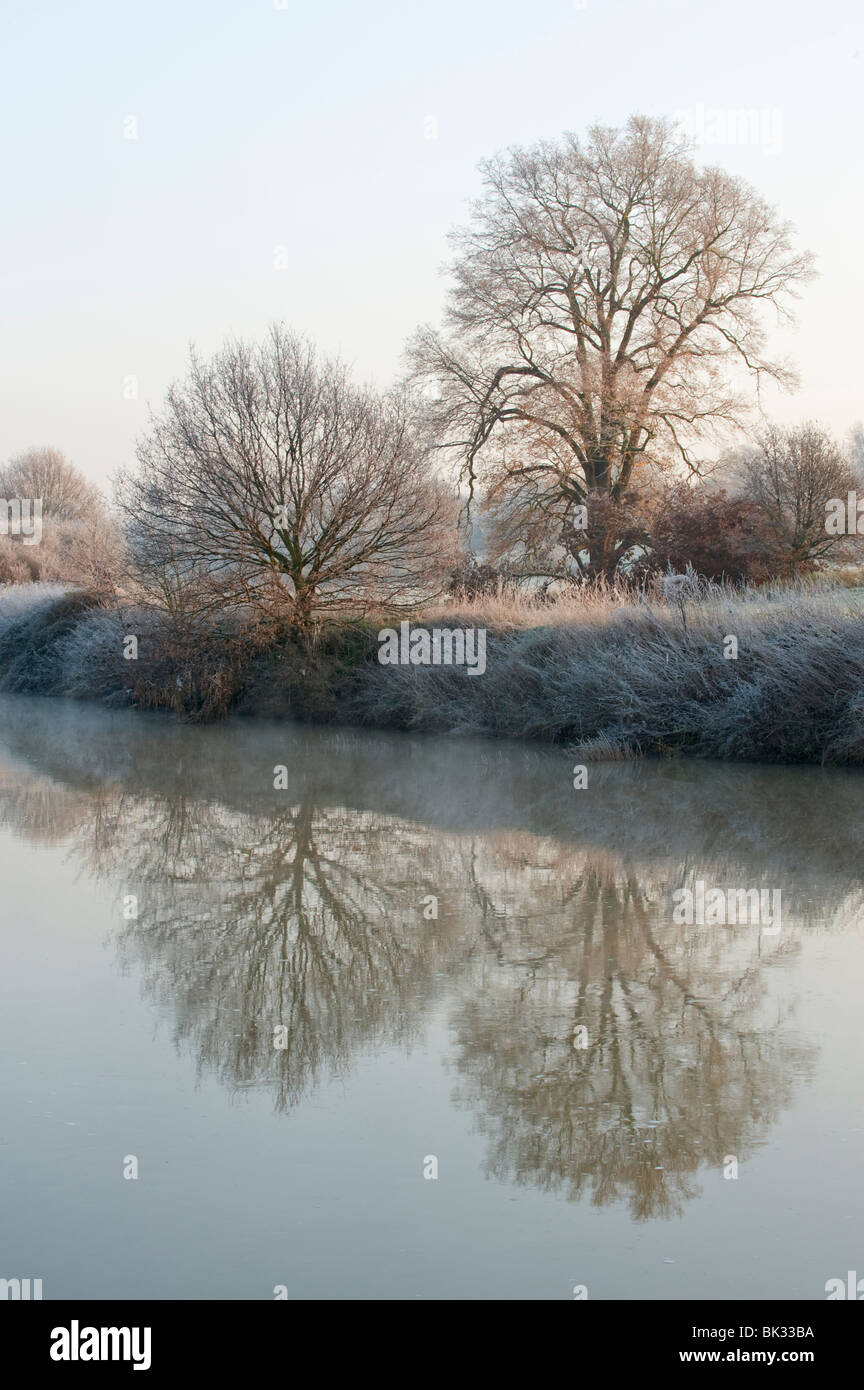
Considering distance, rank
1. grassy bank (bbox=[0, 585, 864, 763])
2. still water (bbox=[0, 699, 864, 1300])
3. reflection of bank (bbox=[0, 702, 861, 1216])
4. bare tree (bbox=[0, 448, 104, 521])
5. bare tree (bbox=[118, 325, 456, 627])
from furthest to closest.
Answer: bare tree (bbox=[0, 448, 104, 521]), bare tree (bbox=[118, 325, 456, 627]), grassy bank (bbox=[0, 585, 864, 763]), reflection of bank (bbox=[0, 702, 861, 1216]), still water (bbox=[0, 699, 864, 1300])

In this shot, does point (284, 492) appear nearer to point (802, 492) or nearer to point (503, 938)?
point (802, 492)

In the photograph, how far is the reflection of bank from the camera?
18.6ft

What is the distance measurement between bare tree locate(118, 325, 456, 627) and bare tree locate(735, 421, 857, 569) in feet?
23.2

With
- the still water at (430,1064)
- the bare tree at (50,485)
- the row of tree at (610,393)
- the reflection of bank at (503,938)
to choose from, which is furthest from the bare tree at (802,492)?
the bare tree at (50,485)

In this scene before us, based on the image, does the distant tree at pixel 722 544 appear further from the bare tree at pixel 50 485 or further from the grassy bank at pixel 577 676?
the bare tree at pixel 50 485

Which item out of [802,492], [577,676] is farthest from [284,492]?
[802,492]

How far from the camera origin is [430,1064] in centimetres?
619

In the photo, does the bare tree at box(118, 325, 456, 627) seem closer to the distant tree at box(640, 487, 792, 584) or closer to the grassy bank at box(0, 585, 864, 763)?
the grassy bank at box(0, 585, 864, 763)

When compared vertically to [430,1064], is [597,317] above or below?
above

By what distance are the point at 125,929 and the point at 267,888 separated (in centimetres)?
161

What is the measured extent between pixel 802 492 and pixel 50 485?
4835 centimetres

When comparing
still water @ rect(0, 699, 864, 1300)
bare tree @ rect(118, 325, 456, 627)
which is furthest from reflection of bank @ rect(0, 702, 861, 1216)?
bare tree @ rect(118, 325, 456, 627)

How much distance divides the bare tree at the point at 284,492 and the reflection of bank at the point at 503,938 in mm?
7979

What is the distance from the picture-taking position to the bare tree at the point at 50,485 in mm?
65688
